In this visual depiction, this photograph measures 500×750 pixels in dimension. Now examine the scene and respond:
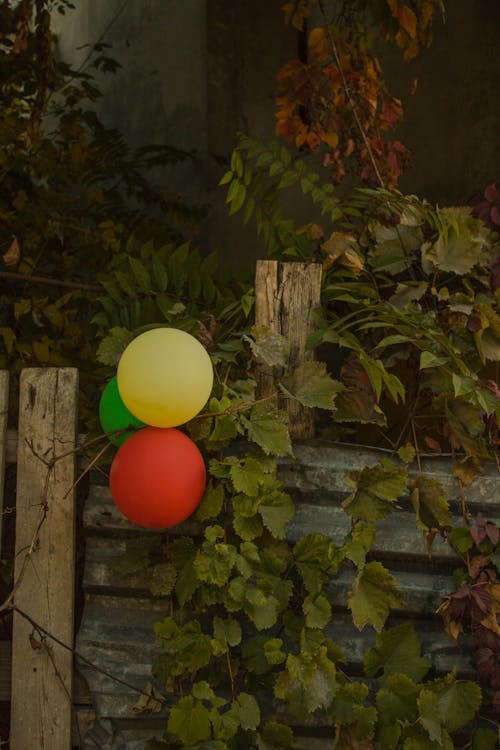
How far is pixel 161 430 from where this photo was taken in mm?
2416

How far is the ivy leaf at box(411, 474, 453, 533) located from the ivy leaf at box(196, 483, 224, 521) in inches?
22.1

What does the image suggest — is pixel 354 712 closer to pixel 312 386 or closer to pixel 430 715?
pixel 430 715

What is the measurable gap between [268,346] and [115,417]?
510mm

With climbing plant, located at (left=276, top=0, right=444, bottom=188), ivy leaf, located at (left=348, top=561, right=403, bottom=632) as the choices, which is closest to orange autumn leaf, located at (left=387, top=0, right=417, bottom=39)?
climbing plant, located at (left=276, top=0, right=444, bottom=188)

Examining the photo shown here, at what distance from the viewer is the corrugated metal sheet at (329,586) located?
2.57 meters

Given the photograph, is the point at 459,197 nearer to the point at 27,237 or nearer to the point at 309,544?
the point at 27,237

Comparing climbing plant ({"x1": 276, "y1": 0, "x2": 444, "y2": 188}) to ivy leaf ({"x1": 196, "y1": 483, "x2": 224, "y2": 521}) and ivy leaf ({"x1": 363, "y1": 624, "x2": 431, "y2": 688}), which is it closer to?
ivy leaf ({"x1": 196, "y1": 483, "x2": 224, "y2": 521})

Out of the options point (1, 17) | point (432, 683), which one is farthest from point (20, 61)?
point (432, 683)

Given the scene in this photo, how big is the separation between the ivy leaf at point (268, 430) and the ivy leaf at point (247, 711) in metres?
0.71

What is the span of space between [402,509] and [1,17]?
381 centimetres

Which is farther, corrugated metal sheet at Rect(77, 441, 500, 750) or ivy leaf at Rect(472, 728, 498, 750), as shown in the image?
corrugated metal sheet at Rect(77, 441, 500, 750)

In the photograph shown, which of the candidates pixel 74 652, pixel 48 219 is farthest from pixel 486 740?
pixel 48 219

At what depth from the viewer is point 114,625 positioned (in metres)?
2.63

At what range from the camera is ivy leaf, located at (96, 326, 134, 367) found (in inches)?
106
